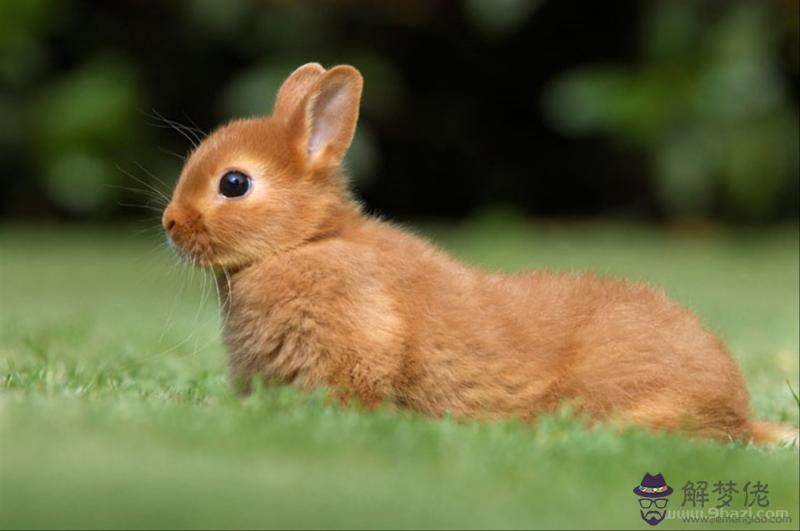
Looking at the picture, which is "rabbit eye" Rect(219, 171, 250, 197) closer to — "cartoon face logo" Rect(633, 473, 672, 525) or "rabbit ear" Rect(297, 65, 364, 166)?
"rabbit ear" Rect(297, 65, 364, 166)

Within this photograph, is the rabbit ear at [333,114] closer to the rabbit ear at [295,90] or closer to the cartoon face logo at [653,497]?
the rabbit ear at [295,90]

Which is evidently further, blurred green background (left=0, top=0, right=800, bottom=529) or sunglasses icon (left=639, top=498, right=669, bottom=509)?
blurred green background (left=0, top=0, right=800, bottom=529)

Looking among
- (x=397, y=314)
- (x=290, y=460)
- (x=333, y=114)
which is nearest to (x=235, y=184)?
(x=333, y=114)

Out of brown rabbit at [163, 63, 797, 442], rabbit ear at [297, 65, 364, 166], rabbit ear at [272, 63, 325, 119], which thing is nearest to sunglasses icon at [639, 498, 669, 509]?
brown rabbit at [163, 63, 797, 442]

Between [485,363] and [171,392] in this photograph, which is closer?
[485,363]

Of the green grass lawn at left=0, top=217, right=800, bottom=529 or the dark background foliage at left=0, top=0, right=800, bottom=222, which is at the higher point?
the dark background foliage at left=0, top=0, right=800, bottom=222

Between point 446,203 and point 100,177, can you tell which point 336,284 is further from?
point 446,203

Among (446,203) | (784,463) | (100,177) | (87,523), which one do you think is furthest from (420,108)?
(87,523)

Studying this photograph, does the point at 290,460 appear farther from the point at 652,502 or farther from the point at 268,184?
the point at 268,184
